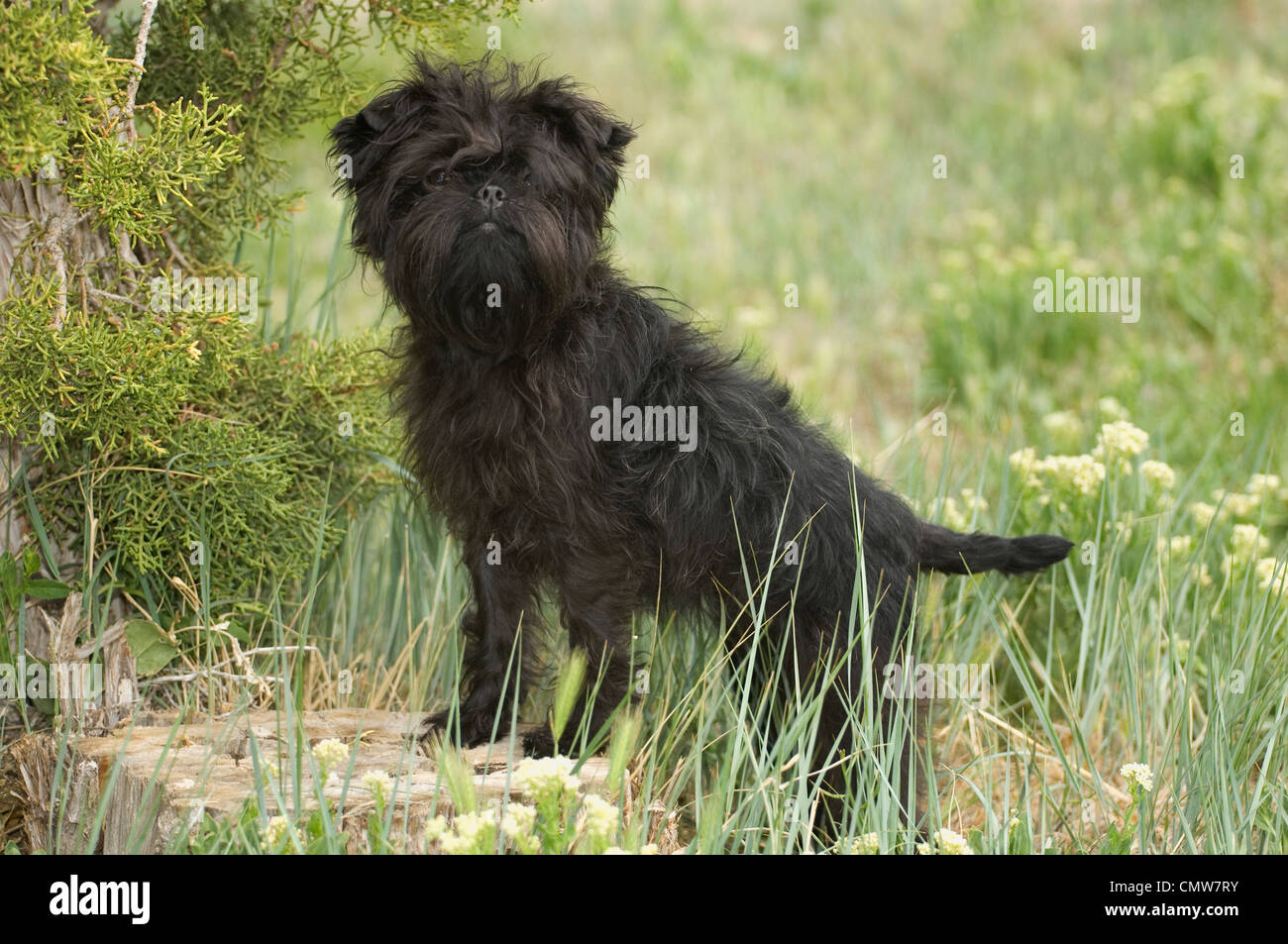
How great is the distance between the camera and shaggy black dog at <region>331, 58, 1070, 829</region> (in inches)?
125

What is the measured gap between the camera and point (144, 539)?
385 centimetres

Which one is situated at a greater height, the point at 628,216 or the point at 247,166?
the point at 628,216

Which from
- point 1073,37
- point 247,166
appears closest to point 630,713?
point 247,166

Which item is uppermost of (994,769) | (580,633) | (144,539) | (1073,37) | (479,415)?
(1073,37)

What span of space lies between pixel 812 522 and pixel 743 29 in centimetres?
1072

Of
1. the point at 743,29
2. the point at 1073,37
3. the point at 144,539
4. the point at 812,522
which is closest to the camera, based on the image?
the point at 812,522

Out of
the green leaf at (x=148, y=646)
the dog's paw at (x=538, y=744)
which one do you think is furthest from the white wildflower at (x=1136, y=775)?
the green leaf at (x=148, y=646)

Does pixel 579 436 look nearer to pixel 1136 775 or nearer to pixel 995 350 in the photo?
pixel 1136 775

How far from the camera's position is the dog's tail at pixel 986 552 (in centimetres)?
369

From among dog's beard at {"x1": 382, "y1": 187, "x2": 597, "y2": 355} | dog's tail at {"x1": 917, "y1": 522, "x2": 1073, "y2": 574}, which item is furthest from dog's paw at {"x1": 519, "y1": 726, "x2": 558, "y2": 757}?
dog's tail at {"x1": 917, "y1": 522, "x2": 1073, "y2": 574}

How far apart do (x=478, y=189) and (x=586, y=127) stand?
1.17 ft
